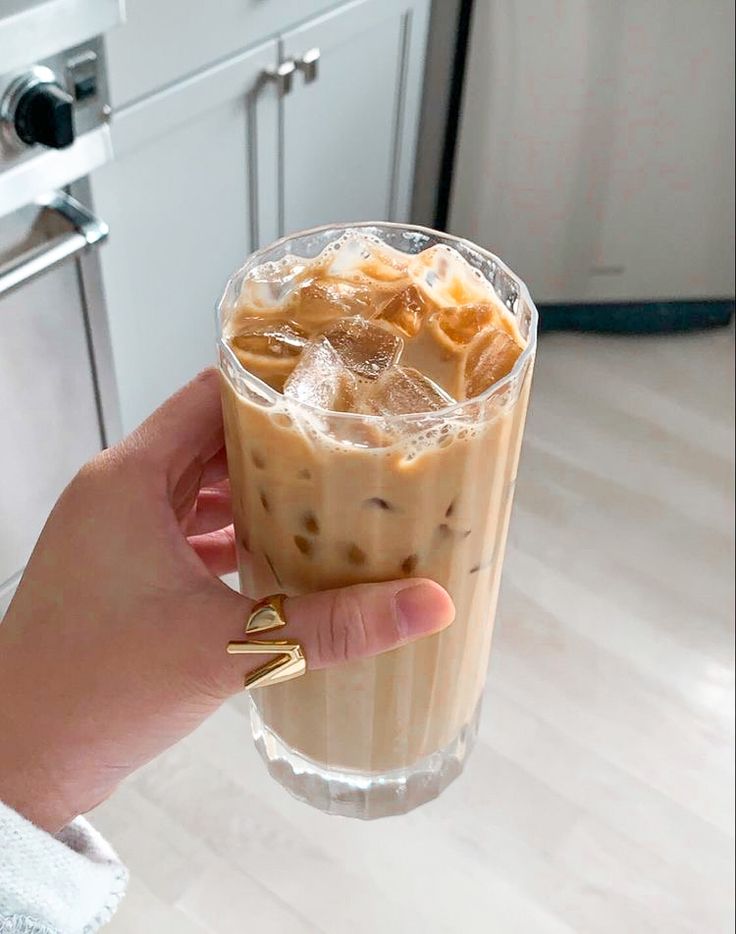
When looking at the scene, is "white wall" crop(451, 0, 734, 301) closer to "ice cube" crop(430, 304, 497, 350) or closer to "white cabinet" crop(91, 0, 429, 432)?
"white cabinet" crop(91, 0, 429, 432)

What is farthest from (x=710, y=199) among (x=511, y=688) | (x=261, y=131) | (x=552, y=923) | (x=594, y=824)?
(x=552, y=923)

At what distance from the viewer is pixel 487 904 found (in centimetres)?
113

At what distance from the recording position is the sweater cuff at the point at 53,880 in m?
0.65

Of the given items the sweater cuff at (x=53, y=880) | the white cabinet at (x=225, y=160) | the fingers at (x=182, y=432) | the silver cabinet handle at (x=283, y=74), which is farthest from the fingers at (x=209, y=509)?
the silver cabinet handle at (x=283, y=74)

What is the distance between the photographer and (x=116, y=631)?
0.63 m

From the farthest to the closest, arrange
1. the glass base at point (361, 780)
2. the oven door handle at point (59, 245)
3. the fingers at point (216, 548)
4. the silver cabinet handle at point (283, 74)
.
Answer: the silver cabinet handle at point (283, 74)
the oven door handle at point (59, 245)
the fingers at point (216, 548)
the glass base at point (361, 780)

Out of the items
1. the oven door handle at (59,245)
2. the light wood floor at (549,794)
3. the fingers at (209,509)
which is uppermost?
the oven door handle at (59,245)

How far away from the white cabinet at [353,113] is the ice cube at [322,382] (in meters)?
0.90

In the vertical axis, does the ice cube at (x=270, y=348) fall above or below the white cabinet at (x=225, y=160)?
above

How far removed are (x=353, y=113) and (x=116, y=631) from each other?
1077 millimetres

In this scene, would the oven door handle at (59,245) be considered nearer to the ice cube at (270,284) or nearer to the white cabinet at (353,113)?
the white cabinet at (353,113)

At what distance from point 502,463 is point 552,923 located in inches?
29.5

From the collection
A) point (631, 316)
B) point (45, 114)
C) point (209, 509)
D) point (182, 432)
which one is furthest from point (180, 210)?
point (631, 316)

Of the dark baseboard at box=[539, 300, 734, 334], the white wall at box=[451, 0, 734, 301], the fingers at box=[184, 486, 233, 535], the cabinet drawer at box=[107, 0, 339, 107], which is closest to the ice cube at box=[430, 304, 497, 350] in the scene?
the fingers at box=[184, 486, 233, 535]
